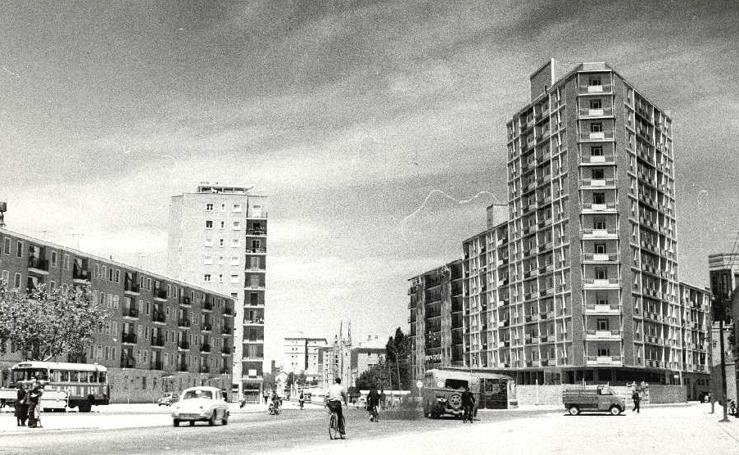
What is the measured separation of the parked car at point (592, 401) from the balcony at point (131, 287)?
186 feet

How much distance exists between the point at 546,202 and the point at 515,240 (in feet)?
31.1

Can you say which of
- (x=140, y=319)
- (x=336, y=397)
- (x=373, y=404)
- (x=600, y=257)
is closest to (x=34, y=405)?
(x=336, y=397)

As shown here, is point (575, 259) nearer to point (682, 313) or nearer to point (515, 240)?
point (515, 240)

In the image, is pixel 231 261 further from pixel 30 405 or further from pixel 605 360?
pixel 30 405

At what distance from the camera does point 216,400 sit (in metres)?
38.2

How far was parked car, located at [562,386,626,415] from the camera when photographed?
59406mm

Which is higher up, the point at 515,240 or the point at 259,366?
the point at 515,240

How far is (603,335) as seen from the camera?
96688mm

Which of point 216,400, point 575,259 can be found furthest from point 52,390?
point 575,259

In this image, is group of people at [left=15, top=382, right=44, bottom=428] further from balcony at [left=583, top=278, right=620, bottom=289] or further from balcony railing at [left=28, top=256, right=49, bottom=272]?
balcony at [left=583, top=278, right=620, bottom=289]

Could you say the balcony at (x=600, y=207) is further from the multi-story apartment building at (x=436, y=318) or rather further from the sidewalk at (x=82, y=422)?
the sidewalk at (x=82, y=422)

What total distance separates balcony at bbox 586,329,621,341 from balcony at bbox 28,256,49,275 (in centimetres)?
5850

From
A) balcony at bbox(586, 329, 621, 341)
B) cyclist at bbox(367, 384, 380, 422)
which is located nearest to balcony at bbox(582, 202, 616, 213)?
balcony at bbox(586, 329, 621, 341)

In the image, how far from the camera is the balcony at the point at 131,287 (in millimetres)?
98188
